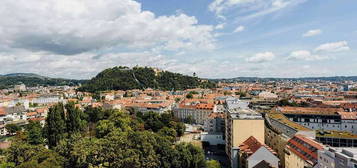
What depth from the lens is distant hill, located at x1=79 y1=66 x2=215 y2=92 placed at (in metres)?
127

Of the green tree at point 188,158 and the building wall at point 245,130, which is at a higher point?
the building wall at point 245,130

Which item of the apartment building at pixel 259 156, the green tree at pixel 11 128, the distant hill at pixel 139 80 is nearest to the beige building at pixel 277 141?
the apartment building at pixel 259 156

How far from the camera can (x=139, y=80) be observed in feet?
453

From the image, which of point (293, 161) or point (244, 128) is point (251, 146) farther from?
point (293, 161)

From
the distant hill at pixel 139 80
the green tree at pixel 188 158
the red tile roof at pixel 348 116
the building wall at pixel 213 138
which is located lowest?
the building wall at pixel 213 138

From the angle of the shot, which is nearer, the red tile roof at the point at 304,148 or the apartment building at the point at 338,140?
the red tile roof at the point at 304,148

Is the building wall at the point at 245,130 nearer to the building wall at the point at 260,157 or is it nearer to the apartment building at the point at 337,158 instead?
the building wall at the point at 260,157

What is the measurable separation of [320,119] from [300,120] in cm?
372

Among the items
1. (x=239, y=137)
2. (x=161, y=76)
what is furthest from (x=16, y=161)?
(x=161, y=76)

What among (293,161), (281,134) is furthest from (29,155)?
(281,134)

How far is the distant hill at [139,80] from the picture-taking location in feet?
417

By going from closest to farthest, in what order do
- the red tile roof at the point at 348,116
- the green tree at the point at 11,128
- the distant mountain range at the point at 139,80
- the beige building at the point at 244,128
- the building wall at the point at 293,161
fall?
the building wall at the point at 293,161
the beige building at the point at 244,128
the red tile roof at the point at 348,116
the green tree at the point at 11,128
the distant mountain range at the point at 139,80

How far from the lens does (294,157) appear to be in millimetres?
25031

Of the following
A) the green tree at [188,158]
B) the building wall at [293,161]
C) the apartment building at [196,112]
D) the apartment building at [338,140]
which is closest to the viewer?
the building wall at [293,161]
